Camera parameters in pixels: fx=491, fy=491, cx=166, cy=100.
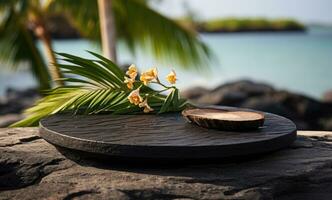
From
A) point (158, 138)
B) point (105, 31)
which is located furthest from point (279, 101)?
point (158, 138)

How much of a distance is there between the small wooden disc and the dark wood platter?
0.08ft

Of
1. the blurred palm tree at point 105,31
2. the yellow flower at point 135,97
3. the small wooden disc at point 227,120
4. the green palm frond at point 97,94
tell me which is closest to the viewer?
the small wooden disc at point 227,120

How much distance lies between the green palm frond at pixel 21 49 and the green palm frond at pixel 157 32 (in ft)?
2.19

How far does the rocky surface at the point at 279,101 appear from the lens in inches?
305

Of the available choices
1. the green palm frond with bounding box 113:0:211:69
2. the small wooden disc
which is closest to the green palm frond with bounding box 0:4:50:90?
the green palm frond with bounding box 113:0:211:69

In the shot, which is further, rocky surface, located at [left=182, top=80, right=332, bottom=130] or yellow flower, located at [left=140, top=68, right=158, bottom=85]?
rocky surface, located at [left=182, top=80, right=332, bottom=130]

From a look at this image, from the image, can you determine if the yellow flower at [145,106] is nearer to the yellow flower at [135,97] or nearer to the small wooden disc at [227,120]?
the yellow flower at [135,97]

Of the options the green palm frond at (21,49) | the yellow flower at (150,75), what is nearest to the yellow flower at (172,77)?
the yellow flower at (150,75)

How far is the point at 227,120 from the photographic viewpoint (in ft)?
6.48

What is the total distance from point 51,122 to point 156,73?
51cm

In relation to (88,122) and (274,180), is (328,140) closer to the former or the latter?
(274,180)

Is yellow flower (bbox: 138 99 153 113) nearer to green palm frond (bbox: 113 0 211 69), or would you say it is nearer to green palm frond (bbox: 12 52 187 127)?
green palm frond (bbox: 12 52 187 127)

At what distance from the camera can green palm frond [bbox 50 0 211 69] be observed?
216 inches

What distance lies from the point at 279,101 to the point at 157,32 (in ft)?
11.7
